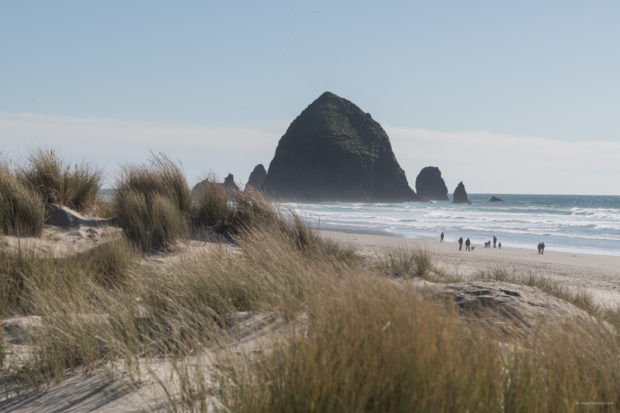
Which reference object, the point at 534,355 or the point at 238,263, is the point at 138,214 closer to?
the point at 238,263

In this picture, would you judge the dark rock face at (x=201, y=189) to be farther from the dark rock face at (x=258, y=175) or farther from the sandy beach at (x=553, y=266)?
the dark rock face at (x=258, y=175)

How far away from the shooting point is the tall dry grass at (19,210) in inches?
253

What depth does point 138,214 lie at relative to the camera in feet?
23.7

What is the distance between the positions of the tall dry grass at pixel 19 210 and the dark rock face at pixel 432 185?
116m

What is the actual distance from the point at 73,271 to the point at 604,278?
12.9 metres

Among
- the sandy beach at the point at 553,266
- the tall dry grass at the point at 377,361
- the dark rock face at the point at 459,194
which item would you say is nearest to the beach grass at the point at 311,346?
the tall dry grass at the point at 377,361

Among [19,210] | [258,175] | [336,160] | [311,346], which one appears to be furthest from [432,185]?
[311,346]

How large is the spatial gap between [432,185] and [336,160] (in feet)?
126

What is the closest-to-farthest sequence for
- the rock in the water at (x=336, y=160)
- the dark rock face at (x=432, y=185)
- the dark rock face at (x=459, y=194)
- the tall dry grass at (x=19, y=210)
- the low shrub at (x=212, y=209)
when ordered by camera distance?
the tall dry grass at (x=19, y=210) → the low shrub at (x=212, y=209) → the rock in the water at (x=336, y=160) → the dark rock face at (x=459, y=194) → the dark rock face at (x=432, y=185)

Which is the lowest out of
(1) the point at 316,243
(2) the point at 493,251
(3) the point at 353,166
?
(2) the point at 493,251

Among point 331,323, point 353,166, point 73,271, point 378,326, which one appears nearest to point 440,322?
point 378,326

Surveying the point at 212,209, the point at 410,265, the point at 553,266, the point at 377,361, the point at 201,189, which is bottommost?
the point at 553,266

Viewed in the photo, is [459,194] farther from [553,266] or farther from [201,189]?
[201,189]

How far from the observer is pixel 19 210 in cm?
655
